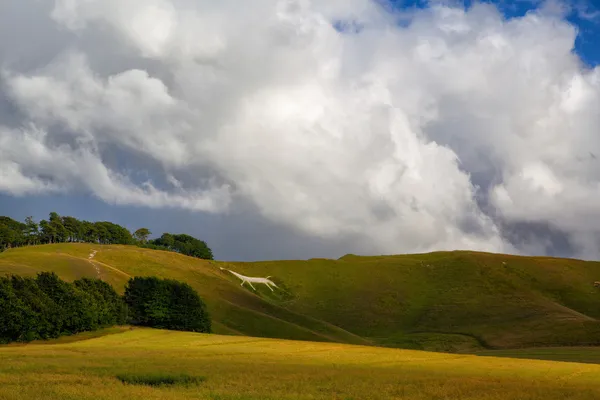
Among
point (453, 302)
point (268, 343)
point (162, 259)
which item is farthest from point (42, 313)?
point (453, 302)

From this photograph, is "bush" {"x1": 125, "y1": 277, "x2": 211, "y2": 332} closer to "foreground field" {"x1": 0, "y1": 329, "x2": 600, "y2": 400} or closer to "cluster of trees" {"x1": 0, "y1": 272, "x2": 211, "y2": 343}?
"cluster of trees" {"x1": 0, "y1": 272, "x2": 211, "y2": 343}

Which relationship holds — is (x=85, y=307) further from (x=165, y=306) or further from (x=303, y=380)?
(x=303, y=380)

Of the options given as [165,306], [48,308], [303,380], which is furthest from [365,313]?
[303,380]

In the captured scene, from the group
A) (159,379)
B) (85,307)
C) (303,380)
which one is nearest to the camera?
(159,379)

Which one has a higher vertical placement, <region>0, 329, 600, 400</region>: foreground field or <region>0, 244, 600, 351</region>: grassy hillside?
<region>0, 244, 600, 351</region>: grassy hillside

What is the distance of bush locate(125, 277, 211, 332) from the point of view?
11681cm

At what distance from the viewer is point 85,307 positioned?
9462cm

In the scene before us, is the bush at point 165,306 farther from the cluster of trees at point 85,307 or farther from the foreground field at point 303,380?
the foreground field at point 303,380

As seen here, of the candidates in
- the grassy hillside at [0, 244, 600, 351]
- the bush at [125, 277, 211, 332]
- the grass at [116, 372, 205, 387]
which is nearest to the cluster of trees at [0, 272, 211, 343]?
the bush at [125, 277, 211, 332]

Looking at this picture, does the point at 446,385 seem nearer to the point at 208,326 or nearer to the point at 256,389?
the point at 256,389

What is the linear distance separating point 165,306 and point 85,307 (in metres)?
26.6

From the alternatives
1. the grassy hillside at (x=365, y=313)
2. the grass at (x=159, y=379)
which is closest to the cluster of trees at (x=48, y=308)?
the grassy hillside at (x=365, y=313)

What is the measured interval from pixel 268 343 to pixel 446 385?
47.9 meters

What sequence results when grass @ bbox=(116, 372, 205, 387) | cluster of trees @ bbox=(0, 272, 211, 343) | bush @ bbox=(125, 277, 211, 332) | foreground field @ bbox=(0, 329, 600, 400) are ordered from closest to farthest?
1. foreground field @ bbox=(0, 329, 600, 400)
2. grass @ bbox=(116, 372, 205, 387)
3. cluster of trees @ bbox=(0, 272, 211, 343)
4. bush @ bbox=(125, 277, 211, 332)
